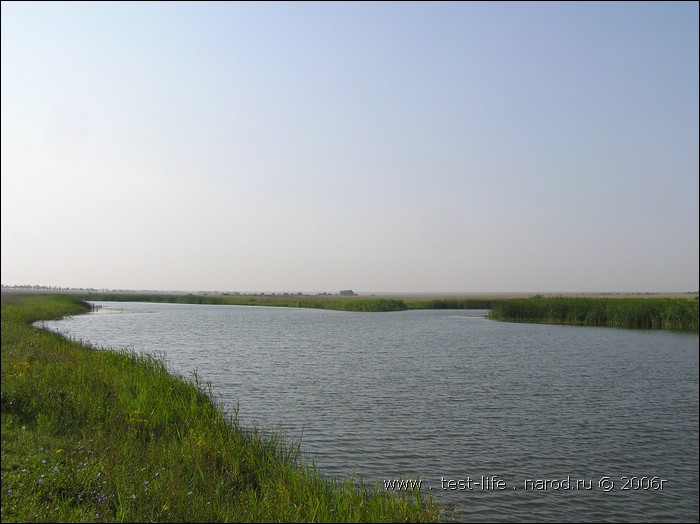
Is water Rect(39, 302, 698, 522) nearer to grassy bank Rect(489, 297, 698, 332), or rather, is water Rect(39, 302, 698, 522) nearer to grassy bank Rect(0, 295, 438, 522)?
grassy bank Rect(0, 295, 438, 522)

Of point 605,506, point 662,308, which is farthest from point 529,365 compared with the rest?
point 662,308

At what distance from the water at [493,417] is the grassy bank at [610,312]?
13705mm

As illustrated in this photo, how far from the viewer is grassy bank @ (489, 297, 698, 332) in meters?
46.7

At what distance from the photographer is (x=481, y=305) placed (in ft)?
341

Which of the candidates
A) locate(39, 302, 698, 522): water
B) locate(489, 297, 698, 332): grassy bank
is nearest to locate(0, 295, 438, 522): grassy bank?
locate(39, 302, 698, 522): water

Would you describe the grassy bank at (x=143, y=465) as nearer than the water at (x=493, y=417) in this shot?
Yes

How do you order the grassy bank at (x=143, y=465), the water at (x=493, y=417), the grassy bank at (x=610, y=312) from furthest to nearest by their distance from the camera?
the grassy bank at (x=610, y=312) → the water at (x=493, y=417) → the grassy bank at (x=143, y=465)

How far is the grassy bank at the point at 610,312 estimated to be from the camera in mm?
46681

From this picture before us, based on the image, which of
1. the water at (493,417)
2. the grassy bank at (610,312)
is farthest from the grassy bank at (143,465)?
the grassy bank at (610,312)

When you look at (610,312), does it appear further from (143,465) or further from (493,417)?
(143,465)

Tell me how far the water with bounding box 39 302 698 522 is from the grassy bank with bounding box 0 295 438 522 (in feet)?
7.15

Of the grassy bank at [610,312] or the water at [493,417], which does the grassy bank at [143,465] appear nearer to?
the water at [493,417]

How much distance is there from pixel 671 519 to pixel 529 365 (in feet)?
60.5

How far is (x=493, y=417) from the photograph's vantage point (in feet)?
55.0
